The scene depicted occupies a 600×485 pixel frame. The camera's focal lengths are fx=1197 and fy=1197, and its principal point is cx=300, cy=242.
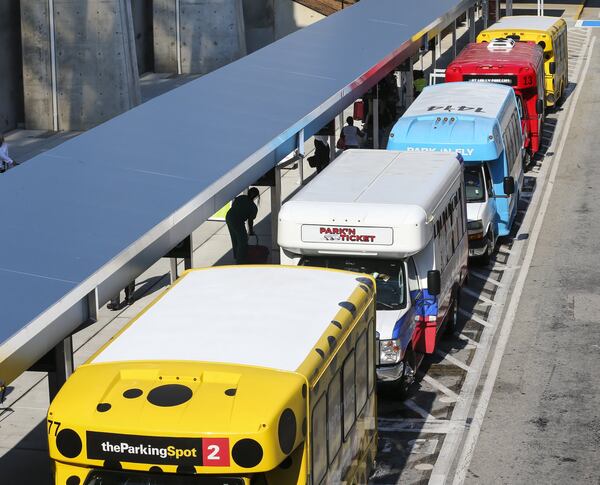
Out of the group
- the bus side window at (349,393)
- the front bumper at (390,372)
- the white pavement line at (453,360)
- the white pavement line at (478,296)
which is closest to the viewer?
the bus side window at (349,393)

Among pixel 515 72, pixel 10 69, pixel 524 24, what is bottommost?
pixel 10 69

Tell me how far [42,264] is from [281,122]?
8.93 m

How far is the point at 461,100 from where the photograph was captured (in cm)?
2488

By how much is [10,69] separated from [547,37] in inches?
645

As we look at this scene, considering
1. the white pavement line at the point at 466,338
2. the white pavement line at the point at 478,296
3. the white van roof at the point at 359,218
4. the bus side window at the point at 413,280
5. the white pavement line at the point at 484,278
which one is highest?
the white van roof at the point at 359,218

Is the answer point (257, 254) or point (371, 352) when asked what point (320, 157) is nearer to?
point (257, 254)

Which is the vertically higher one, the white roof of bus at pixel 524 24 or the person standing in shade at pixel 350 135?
the white roof of bus at pixel 524 24

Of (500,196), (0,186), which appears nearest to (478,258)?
(500,196)

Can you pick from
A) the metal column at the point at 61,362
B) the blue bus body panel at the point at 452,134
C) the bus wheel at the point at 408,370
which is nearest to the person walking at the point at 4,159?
the blue bus body panel at the point at 452,134

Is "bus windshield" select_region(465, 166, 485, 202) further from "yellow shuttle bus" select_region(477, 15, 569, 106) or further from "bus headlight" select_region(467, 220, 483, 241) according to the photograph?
"yellow shuttle bus" select_region(477, 15, 569, 106)

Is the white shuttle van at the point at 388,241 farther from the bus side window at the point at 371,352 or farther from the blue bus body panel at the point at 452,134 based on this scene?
the blue bus body panel at the point at 452,134

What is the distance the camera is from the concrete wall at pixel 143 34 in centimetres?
4419

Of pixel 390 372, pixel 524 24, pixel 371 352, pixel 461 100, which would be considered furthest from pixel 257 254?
pixel 524 24

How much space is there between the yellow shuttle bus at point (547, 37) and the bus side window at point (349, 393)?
81.1 feet
